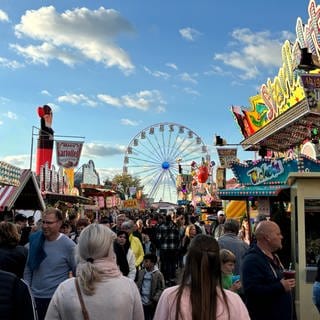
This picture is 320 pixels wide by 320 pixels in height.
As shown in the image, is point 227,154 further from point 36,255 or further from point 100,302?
point 100,302

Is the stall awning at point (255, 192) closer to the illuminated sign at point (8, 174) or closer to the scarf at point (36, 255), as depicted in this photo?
the scarf at point (36, 255)

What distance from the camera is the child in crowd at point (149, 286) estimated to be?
22.1 feet

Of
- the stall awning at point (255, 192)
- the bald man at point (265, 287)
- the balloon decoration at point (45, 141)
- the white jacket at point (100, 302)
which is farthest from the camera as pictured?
the balloon decoration at point (45, 141)

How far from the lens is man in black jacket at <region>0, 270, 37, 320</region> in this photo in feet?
7.64

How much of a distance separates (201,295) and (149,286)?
4548mm

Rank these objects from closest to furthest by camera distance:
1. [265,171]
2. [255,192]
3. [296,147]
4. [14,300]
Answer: [14,300] → [255,192] → [265,171] → [296,147]

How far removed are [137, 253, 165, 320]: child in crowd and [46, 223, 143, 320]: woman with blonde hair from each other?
4.20m

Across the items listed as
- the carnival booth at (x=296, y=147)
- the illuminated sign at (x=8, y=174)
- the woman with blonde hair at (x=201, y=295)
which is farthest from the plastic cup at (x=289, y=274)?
the illuminated sign at (x=8, y=174)

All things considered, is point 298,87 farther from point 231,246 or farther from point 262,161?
point 231,246

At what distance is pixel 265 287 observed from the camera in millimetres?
3783

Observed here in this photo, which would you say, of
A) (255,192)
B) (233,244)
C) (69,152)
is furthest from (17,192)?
(69,152)

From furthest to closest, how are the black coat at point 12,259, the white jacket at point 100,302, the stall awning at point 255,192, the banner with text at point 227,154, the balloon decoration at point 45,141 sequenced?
the balloon decoration at point 45,141 < the banner with text at point 227,154 < the stall awning at point 255,192 < the black coat at point 12,259 < the white jacket at point 100,302

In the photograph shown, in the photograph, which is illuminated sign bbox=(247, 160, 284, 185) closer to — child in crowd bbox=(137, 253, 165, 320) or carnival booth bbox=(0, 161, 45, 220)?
child in crowd bbox=(137, 253, 165, 320)

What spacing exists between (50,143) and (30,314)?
31584mm
